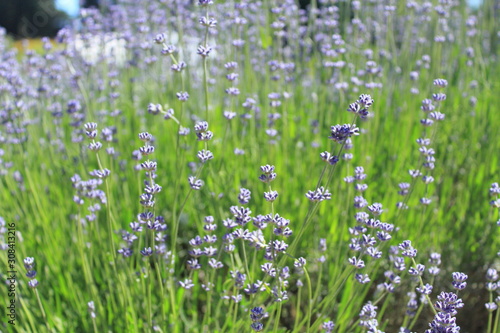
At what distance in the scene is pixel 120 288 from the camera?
208cm

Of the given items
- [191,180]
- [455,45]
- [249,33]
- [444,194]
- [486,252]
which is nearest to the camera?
[191,180]

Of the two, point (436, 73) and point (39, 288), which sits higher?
point (436, 73)

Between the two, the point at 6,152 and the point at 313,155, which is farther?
the point at 6,152

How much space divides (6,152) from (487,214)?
298 centimetres

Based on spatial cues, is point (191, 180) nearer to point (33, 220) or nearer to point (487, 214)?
point (33, 220)

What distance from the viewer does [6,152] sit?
328 cm

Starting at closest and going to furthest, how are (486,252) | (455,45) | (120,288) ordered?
(120,288) → (486,252) → (455,45)

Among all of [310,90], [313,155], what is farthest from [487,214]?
[310,90]

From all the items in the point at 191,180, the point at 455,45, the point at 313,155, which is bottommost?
the point at 313,155

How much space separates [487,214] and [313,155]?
1.01m

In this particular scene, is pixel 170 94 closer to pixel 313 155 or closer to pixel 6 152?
pixel 6 152

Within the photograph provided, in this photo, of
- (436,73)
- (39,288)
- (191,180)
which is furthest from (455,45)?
(39,288)

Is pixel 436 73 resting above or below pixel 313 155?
above

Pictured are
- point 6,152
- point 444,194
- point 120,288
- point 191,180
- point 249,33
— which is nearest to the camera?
point 191,180
